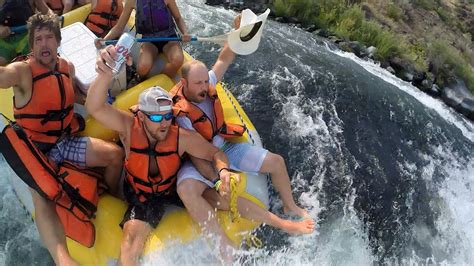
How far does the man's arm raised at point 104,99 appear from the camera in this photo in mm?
2547

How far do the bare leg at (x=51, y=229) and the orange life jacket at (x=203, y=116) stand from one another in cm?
96

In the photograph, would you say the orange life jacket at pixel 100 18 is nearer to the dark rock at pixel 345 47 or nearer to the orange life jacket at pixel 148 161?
the orange life jacket at pixel 148 161

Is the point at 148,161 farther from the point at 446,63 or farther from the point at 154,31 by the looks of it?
the point at 446,63

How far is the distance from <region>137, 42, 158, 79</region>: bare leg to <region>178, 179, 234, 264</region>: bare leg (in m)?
1.15

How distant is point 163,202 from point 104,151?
50cm

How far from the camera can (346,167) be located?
456 centimetres

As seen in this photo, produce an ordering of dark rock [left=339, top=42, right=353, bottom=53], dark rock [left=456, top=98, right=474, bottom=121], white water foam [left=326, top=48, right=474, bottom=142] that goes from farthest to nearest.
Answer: dark rock [left=339, top=42, right=353, bottom=53] → dark rock [left=456, top=98, right=474, bottom=121] → white water foam [left=326, top=48, right=474, bottom=142]

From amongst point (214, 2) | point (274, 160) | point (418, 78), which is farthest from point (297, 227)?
point (214, 2)

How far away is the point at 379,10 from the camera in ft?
30.3

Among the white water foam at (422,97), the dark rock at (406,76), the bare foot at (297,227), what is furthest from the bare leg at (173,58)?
the dark rock at (406,76)

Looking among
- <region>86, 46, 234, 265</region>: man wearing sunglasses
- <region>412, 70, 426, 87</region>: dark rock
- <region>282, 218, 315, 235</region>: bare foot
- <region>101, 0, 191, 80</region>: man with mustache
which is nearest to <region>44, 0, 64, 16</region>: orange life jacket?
<region>101, 0, 191, 80</region>: man with mustache

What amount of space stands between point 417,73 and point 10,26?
6.15m

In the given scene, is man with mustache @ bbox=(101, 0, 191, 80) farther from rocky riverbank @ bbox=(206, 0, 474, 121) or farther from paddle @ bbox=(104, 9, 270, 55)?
rocky riverbank @ bbox=(206, 0, 474, 121)

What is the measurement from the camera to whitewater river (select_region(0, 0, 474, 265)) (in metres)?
3.50
